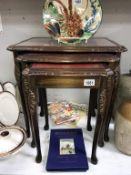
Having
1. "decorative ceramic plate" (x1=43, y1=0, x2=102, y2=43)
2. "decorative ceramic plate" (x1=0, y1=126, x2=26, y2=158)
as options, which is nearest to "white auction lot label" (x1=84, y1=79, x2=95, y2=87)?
"decorative ceramic plate" (x1=43, y1=0, x2=102, y2=43)

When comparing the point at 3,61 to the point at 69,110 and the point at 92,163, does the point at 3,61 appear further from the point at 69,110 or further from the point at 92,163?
the point at 92,163

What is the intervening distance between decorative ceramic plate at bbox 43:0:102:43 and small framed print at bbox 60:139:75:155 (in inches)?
20.3

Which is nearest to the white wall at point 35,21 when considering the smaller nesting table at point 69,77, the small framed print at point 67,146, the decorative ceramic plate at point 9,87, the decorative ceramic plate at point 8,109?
the decorative ceramic plate at point 9,87

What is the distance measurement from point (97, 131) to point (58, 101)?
585 millimetres

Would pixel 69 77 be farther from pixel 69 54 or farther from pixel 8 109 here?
pixel 8 109

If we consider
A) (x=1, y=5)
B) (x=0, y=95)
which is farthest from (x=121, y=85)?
(x=1, y=5)

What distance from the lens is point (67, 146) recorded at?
0.99 metres

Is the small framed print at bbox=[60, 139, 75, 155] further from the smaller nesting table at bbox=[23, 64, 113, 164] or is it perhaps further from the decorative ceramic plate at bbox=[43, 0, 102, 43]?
the decorative ceramic plate at bbox=[43, 0, 102, 43]

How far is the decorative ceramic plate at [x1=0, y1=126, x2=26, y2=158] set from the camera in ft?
2.82

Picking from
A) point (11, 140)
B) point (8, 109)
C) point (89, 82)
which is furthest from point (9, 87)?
point (89, 82)

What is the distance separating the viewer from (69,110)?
1.29m

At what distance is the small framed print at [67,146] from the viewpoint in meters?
0.95

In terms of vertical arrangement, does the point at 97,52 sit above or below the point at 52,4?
below

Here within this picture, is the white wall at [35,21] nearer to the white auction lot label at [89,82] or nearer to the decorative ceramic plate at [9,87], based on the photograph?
the decorative ceramic plate at [9,87]
